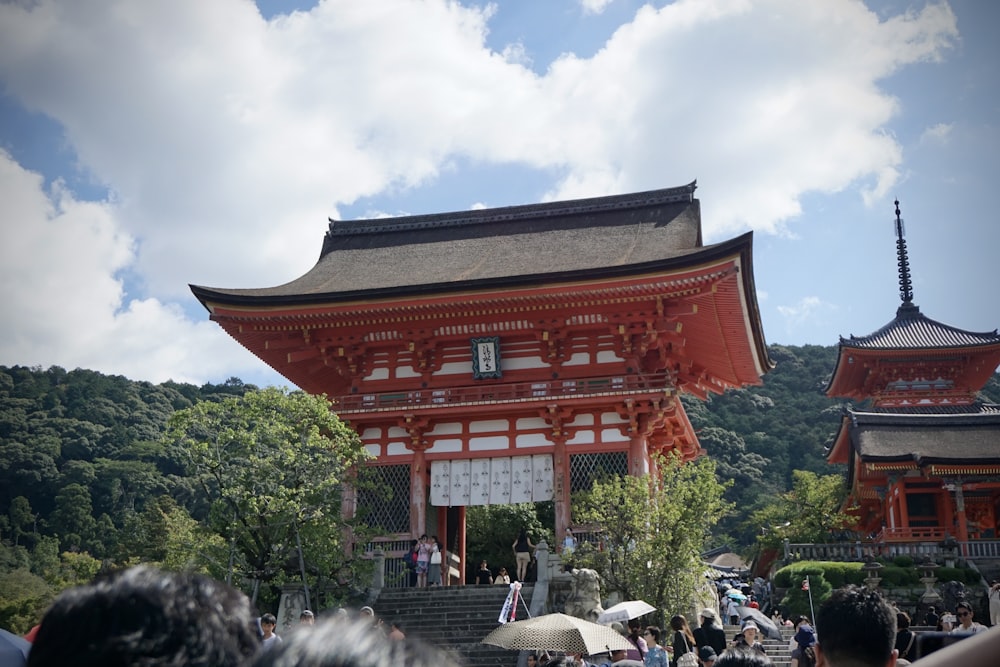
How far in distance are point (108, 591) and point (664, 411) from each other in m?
22.0

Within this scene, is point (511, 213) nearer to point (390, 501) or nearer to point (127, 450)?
point (390, 501)

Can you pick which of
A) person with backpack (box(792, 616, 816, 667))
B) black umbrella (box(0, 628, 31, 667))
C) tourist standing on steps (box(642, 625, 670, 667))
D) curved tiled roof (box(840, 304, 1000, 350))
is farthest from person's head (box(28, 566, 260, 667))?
curved tiled roof (box(840, 304, 1000, 350))

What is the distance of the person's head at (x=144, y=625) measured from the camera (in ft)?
6.48

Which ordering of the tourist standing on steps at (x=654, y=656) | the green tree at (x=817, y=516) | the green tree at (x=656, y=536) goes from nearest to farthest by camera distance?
the tourist standing on steps at (x=654, y=656) → the green tree at (x=656, y=536) → the green tree at (x=817, y=516)

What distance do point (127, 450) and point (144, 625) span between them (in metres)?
73.2

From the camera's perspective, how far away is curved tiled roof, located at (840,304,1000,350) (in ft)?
125

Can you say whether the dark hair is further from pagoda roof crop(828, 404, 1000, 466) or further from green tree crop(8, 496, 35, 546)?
green tree crop(8, 496, 35, 546)

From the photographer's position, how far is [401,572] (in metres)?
22.5

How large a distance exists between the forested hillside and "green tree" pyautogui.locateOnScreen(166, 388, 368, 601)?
3010 cm

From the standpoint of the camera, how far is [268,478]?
19.2 meters

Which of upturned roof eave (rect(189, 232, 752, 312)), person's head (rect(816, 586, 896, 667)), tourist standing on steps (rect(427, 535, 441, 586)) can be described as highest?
upturned roof eave (rect(189, 232, 752, 312))

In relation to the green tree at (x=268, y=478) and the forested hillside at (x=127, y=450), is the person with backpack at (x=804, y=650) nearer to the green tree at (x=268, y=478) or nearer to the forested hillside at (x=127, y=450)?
the green tree at (x=268, y=478)

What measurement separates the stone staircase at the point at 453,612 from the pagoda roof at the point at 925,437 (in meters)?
15.2

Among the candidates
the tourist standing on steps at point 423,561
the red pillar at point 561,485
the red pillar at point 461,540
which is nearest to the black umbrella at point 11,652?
the tourist standing on steps at point 423,561
